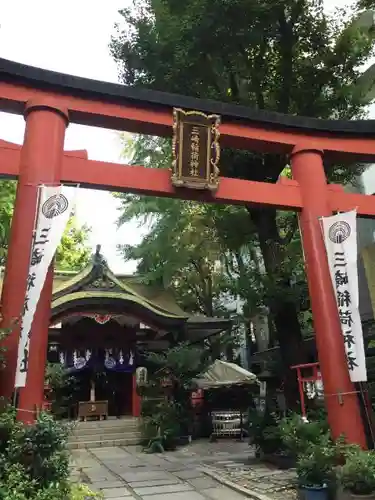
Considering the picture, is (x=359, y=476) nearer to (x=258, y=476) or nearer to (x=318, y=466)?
(x=318, y=466)

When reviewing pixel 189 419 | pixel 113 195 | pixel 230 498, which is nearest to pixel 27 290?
pixel 230 498

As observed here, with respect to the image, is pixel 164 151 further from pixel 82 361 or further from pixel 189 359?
pixel 82 361

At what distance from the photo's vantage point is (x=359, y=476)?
5.79 m

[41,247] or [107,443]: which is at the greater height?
[41,247]

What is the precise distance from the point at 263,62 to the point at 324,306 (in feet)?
23.0

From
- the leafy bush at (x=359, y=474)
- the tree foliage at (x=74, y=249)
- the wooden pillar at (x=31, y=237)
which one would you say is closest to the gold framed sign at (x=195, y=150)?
the wooden pillar at (x=31, y=237)

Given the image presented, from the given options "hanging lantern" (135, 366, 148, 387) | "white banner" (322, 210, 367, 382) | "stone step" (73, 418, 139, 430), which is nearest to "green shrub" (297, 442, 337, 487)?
"white banner" (322, 210, 367, 382)

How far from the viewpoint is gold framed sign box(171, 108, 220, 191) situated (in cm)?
778

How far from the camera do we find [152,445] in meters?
12.7

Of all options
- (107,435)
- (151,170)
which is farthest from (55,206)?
(107,435)

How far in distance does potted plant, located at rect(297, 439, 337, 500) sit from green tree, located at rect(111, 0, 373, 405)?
380 centimetres

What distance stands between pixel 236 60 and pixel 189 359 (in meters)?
8.34

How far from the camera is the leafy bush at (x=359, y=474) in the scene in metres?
5.76

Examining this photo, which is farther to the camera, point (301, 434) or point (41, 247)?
point (301, 434)
